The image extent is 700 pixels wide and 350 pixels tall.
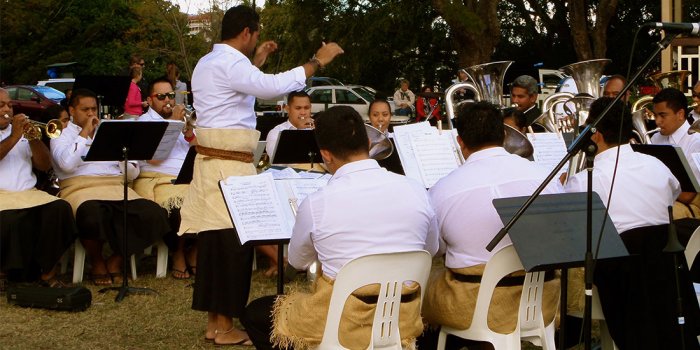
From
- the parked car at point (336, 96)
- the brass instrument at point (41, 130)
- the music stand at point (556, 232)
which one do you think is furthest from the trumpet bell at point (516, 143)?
the parked car at point (336, 96)

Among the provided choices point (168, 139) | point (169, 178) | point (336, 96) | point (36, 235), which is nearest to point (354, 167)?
point (168, 139)

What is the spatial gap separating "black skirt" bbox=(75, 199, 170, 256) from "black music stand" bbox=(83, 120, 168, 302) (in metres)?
0.28

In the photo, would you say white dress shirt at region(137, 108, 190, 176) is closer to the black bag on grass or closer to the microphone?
the black bag on grass

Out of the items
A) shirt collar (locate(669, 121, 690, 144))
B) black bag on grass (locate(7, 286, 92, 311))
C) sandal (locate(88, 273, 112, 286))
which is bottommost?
sandal (locate(88, 273, 112, 286))

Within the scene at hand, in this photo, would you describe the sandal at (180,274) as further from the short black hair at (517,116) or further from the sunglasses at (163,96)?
the short black hair at (517,116)

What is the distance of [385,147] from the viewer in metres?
5.89

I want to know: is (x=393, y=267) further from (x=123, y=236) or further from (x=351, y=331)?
(x=123, y=236)

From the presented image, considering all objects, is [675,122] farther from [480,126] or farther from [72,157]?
[72,157]

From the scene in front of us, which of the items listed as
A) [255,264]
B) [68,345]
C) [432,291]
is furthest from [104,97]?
[432,291]

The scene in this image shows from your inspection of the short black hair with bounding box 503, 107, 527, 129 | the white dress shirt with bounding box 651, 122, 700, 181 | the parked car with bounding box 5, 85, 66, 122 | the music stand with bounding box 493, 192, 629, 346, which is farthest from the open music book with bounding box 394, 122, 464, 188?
the parked car with bounding box 5, 85, 66, 122

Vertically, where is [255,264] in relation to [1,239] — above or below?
below

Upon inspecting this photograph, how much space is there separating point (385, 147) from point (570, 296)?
1600 millimetres

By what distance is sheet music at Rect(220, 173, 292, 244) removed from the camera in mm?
4641

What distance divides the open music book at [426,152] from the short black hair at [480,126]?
52.9 inches
